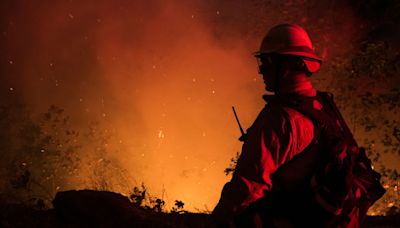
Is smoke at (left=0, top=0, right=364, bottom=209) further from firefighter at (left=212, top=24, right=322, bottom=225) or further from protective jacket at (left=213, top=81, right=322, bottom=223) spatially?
protective jacket at (left=213, top=81, right=322, bottom=223)

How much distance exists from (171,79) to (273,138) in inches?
360

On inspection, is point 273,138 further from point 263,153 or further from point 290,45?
point 290,45

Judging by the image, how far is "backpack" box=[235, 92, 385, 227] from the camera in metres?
1.99

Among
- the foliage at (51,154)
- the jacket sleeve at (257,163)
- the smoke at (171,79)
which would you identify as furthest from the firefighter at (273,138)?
the foliage at (51,154)

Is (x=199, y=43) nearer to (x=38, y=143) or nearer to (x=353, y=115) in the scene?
(x=353, y=115)

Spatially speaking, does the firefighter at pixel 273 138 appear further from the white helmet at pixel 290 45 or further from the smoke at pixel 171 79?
the smoke at pixel 171 79

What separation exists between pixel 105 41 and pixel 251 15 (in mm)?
3604

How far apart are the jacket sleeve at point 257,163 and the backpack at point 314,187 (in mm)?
74

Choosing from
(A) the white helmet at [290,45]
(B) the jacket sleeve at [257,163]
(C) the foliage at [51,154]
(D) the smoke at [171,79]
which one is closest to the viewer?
(B) the jacket sleeve at [257,163]

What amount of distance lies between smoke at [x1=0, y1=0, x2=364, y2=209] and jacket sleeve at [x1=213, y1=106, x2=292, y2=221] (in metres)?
8.01

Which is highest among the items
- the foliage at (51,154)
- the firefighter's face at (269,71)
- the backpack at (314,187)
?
the foliage at (51,154)

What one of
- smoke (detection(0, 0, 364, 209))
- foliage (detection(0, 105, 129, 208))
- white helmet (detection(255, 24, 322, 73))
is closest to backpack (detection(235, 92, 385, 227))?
white helmet (detection(255, 24, 322, 73))

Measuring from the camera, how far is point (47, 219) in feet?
17.3

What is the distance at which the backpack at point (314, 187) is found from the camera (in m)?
1.99
